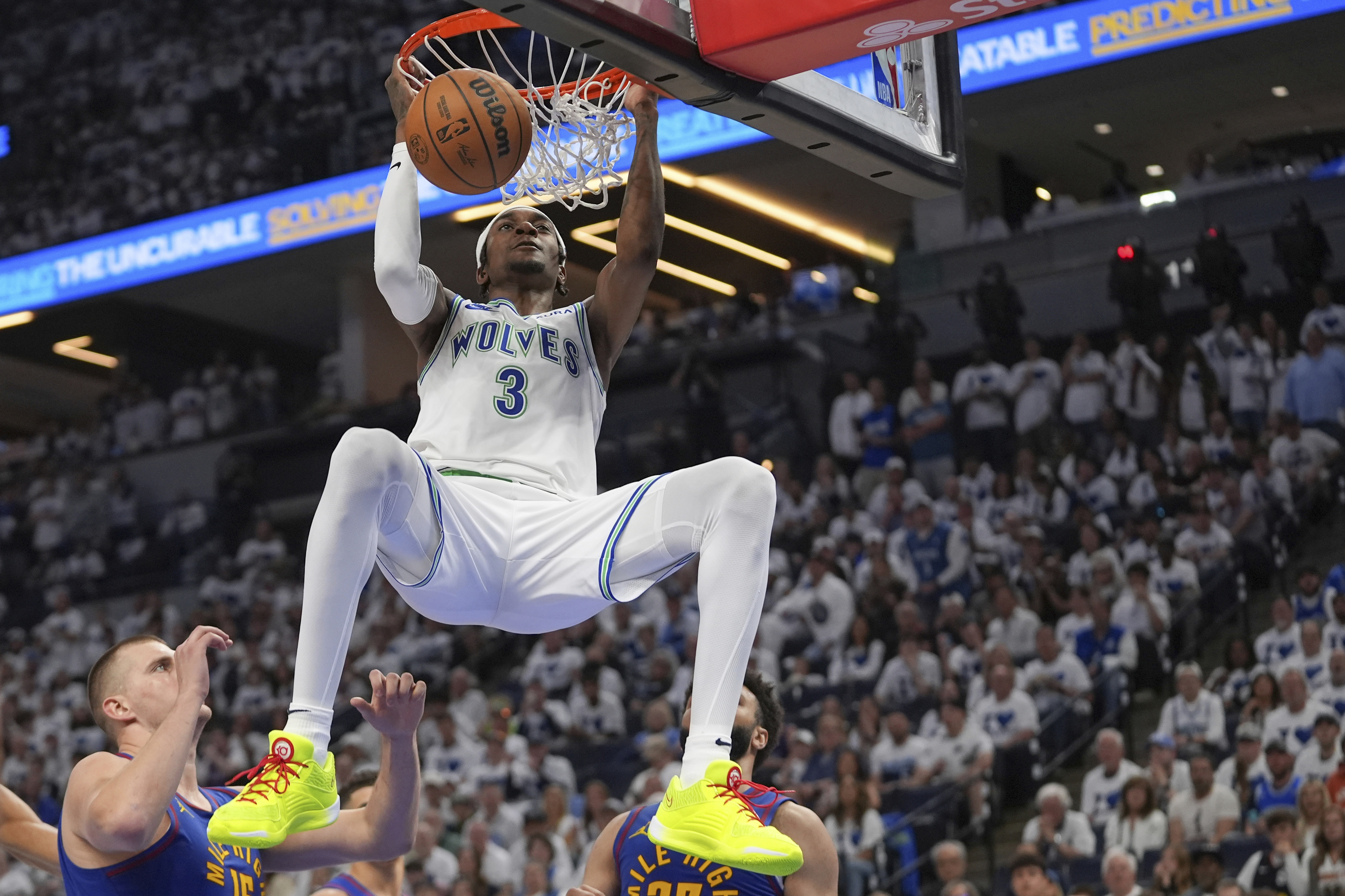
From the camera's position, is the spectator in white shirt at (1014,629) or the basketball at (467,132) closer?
the basketball at (467,132)

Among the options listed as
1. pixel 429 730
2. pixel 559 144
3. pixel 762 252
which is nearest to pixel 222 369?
pixel 762 252

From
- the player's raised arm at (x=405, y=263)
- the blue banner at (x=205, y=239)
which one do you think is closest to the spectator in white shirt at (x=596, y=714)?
the blue banner at (x=205, y=239)

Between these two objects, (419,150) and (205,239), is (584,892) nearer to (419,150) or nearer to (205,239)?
(419,150)

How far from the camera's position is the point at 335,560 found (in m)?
3.63

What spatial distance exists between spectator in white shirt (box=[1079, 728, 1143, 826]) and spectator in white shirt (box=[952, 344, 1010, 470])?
16.0 feet

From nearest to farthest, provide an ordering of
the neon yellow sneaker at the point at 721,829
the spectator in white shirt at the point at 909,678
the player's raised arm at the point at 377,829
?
the neon yellow sneaker at the point at 721,829 < the player's raised arm at the point at 377,829 < the spectator in white shirt at the point at 909,678

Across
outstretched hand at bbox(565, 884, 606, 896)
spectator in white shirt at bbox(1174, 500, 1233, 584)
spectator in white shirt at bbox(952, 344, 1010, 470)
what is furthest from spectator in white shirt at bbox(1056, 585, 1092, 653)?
outstretched hand at bbox(565, 884, 606, 896)

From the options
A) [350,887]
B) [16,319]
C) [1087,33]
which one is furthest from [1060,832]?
[16,319]

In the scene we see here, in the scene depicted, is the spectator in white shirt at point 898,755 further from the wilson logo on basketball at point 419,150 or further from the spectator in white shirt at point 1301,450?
the wilson logo on basketball at point 419,150

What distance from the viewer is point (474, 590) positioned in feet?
13.2

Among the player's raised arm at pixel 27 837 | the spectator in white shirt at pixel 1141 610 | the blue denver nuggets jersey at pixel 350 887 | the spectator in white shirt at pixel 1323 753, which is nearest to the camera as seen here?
the player's raised arm at pixel 27 837

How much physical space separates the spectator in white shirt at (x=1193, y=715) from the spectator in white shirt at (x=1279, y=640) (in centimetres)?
47

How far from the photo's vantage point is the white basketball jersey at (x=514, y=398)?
4.14 m

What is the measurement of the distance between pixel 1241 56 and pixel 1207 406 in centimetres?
499
